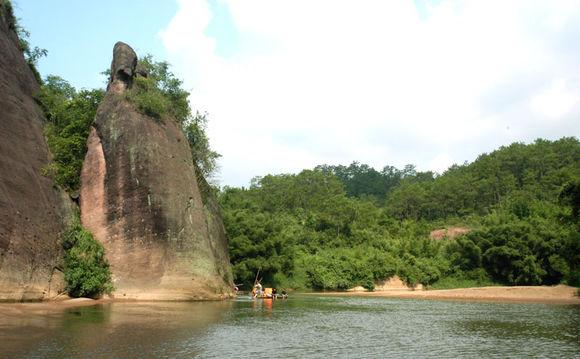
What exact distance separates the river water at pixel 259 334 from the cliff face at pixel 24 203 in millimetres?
3498

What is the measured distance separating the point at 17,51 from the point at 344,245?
54.6 metres

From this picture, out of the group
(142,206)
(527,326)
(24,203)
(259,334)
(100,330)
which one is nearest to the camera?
(100,330)

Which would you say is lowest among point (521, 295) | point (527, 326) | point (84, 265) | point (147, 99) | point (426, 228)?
point (527, 326)

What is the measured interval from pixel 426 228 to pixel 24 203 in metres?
72.6

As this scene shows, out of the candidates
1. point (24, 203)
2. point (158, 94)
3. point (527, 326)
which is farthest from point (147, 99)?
point (527, 326)

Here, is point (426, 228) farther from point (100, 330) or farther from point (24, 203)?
point (100, 330)

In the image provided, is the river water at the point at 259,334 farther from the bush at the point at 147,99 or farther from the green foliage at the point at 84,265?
the bush at the point at 147,99

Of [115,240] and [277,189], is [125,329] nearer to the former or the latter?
[115,240]

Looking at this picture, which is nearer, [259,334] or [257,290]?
[259,334]

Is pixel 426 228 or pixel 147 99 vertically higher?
pixel 147 99

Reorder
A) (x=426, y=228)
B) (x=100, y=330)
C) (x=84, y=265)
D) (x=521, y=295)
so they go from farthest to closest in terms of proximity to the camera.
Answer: (x=426, y=228) → (x=521, y=295) → (x=84, y=265) → (x=100, y=330)

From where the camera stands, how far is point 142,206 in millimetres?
33469

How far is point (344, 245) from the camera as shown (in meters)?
81.8

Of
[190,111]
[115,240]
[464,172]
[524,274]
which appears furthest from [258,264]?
[464,172]
